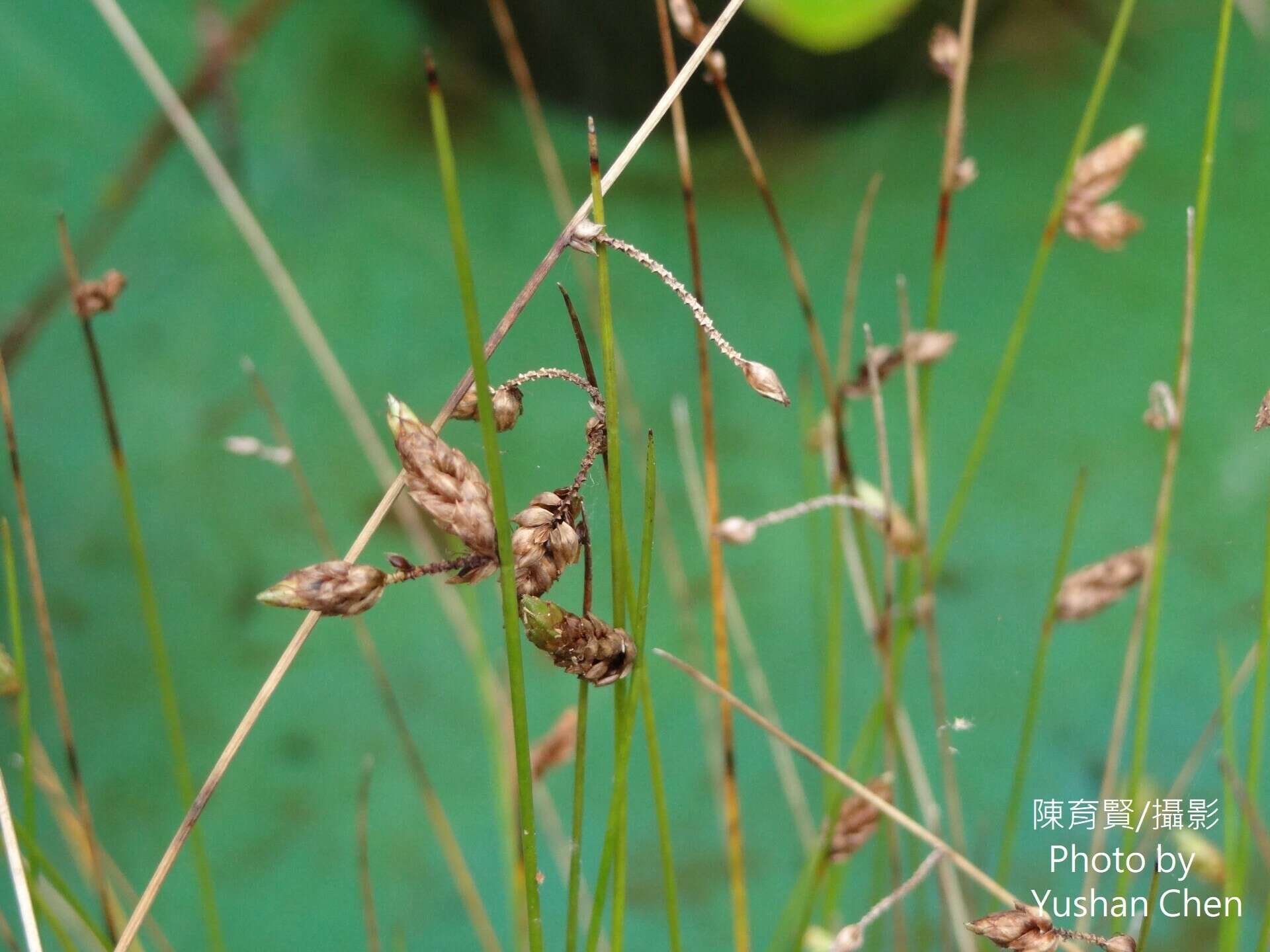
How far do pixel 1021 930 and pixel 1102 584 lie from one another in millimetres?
163

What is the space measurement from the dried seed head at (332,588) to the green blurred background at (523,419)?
1.12ft

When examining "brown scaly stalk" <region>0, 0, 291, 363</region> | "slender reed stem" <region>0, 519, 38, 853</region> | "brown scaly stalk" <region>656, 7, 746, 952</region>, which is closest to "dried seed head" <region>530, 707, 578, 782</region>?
"brown scaly stalk" <region>656, 7, 746, 952</region>

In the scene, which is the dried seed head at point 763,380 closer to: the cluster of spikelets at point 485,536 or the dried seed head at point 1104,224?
the cluster of spikelets at point 485,536

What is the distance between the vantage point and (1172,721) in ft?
1.61

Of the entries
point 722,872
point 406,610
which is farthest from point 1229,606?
point 406,610

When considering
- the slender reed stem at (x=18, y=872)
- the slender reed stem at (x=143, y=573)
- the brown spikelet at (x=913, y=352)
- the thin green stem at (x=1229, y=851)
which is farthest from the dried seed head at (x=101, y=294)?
the thin green stem at (x=1229, y=851)

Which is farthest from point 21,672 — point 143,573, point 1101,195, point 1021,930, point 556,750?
point 1101,195

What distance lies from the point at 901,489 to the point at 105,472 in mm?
441

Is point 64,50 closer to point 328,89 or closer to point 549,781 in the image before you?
point 328,89

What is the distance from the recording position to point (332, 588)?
0.15 m

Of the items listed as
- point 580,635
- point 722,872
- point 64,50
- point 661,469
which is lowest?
point 722,872

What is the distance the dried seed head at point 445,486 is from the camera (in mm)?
149

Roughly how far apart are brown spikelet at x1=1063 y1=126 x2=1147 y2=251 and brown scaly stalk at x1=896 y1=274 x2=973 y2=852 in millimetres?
62

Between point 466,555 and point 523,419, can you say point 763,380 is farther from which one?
point 523,419
